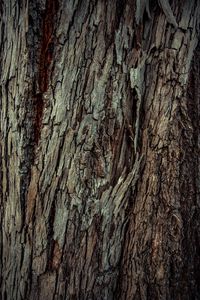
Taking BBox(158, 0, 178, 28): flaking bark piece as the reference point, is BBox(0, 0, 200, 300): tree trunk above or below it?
below

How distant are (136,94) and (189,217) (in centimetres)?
60

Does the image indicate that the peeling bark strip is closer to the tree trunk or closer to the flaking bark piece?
the tree trunk

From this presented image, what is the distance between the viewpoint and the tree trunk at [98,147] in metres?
1.22

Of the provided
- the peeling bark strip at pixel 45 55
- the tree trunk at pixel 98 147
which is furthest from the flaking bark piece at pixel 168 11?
the peeling bark strip at pixel 45 55

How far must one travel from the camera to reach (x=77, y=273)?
133 cm

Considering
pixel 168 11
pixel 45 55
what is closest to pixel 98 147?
pixel 45 55

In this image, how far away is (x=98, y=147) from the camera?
1.26 meters

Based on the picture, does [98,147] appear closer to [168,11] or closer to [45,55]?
[45,55]

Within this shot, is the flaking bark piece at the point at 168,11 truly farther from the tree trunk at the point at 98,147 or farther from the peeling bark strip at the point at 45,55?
the peeling bark strip at the point at 45,55

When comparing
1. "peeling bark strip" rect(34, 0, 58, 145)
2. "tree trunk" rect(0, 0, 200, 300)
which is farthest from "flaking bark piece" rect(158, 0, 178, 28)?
"peeling bark strip" rect(34, 0, 58, 145)

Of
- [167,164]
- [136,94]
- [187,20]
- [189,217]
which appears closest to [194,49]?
[187,20]

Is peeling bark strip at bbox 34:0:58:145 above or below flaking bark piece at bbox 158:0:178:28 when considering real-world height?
below

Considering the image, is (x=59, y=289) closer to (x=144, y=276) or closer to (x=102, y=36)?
(x=144, y=276)

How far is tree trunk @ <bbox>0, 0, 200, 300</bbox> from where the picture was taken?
1224mm
